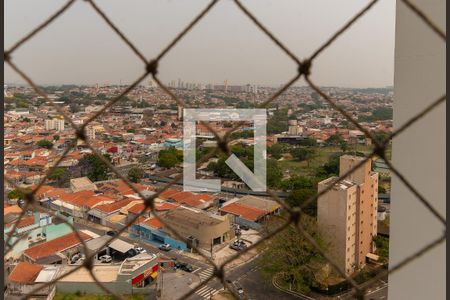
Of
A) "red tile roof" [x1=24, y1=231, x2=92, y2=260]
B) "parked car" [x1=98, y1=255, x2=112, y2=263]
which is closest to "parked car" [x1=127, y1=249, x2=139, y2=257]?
"parked car" [x1=98, y1=255, x2=112, y2=263]

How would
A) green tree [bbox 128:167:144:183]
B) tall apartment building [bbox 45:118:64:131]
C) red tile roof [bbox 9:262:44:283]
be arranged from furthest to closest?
green tree [bbox 128:167:144:183], tall apartment building [bbox 45:118:64:131], red tile roof [bbox 9:262:44:283]

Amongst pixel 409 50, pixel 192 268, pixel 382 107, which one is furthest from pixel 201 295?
pixel 409 50

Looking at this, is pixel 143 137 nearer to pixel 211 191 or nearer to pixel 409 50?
pixel 211 191

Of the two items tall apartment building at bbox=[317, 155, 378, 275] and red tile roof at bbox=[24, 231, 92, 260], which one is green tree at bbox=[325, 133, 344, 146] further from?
red tile roof at bbox=[24, 231, 92, 260]

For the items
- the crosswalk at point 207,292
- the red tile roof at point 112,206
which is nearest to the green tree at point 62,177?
the red tile roof at point 112,206

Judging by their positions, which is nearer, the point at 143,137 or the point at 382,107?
the point at 382,107
